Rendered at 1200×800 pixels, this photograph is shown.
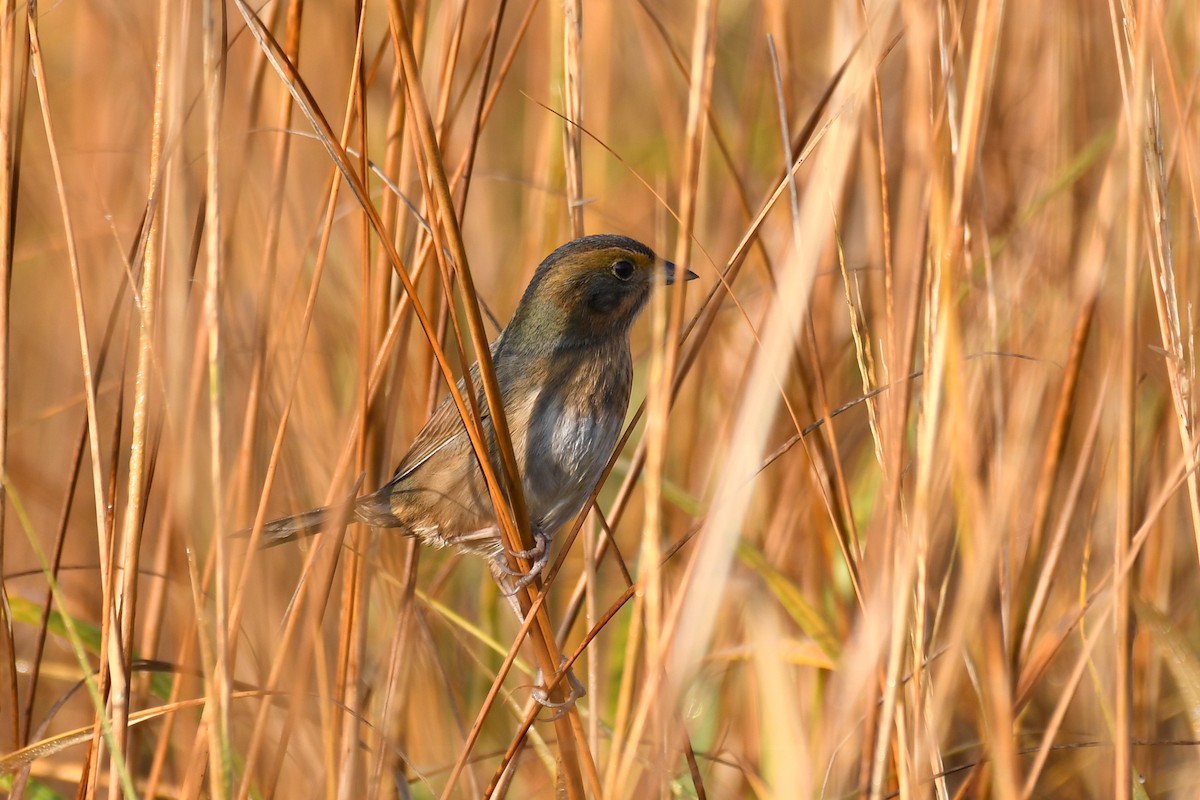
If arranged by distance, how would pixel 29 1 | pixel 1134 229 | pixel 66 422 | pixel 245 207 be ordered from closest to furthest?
1. pixel 1134 229
2. pixel 29 1
3. pixel 245 207
4. pixel 66 422

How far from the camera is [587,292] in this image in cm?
277

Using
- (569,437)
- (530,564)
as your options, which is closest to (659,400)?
(530,564)

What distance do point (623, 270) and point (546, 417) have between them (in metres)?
0.43

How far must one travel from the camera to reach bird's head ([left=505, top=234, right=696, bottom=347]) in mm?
2752

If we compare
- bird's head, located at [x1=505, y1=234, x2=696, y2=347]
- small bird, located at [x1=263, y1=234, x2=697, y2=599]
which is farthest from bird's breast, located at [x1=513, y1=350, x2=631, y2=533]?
bird's head, located at [x1=505, y1=234, x2=696, y2=347]

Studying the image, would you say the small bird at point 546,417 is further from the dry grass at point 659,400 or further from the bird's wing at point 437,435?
the dry grass at point 659,400

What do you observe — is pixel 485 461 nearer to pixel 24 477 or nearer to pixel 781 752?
pixel 781 752

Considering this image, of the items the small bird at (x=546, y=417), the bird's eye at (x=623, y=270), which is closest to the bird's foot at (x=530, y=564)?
the small bird at (x=546, y=417)

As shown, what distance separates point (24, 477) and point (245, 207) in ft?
5.30

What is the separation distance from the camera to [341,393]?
3.61 metres

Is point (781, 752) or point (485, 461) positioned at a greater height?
point (485, 461)

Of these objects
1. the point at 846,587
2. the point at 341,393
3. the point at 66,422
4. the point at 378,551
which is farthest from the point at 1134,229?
the point at 66,422

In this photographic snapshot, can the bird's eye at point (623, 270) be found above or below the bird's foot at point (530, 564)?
above

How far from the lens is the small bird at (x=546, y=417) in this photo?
2637 mm
